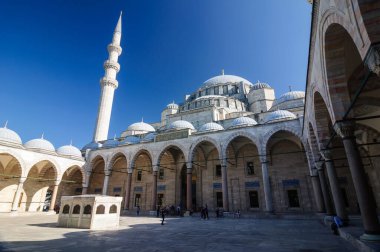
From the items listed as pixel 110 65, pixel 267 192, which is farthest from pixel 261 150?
pixel 110 65

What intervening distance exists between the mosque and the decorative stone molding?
0.01 m

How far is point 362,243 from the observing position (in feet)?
13.3

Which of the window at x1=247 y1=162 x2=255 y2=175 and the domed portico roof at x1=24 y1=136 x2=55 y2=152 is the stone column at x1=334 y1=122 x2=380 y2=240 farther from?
the domed portico roof at x1=24 y1=136 x2=55 y2=152

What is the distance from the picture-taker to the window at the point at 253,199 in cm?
1625

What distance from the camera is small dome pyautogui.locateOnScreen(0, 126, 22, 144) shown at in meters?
18.6

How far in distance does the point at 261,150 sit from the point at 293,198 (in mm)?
4677

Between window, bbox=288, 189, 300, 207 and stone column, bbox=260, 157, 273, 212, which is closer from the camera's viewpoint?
stone column, bbox=260, 157, 273, 212

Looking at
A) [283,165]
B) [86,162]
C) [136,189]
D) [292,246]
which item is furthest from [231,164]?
[86,162]

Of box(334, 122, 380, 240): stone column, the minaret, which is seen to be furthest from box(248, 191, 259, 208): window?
the minaret

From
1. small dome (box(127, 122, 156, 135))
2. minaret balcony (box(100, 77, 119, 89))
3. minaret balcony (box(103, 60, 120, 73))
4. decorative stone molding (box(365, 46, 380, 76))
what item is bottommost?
decorative stone molding (box(365, 46, 380, 76))

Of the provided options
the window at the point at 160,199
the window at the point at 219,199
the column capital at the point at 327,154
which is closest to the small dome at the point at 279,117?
the window at the point at 219,199

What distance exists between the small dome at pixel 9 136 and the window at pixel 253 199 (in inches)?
828

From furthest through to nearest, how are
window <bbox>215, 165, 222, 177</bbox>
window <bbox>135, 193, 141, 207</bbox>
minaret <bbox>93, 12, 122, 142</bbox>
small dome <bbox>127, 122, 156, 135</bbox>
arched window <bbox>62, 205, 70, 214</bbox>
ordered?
small dome <bbox>127, 122, 156, 135</bbox>, minaret <bbox>93, 12, 122, 142</bbox>, window <bbox>135, 193, 141, 207</bbox>, window <bbox>215, 165, 222, 177</bbox>, arched window <bbox>62, 205, 70, 214</bbox>

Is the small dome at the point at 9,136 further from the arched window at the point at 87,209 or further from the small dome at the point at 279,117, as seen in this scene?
the small dome at the point at 279,117
